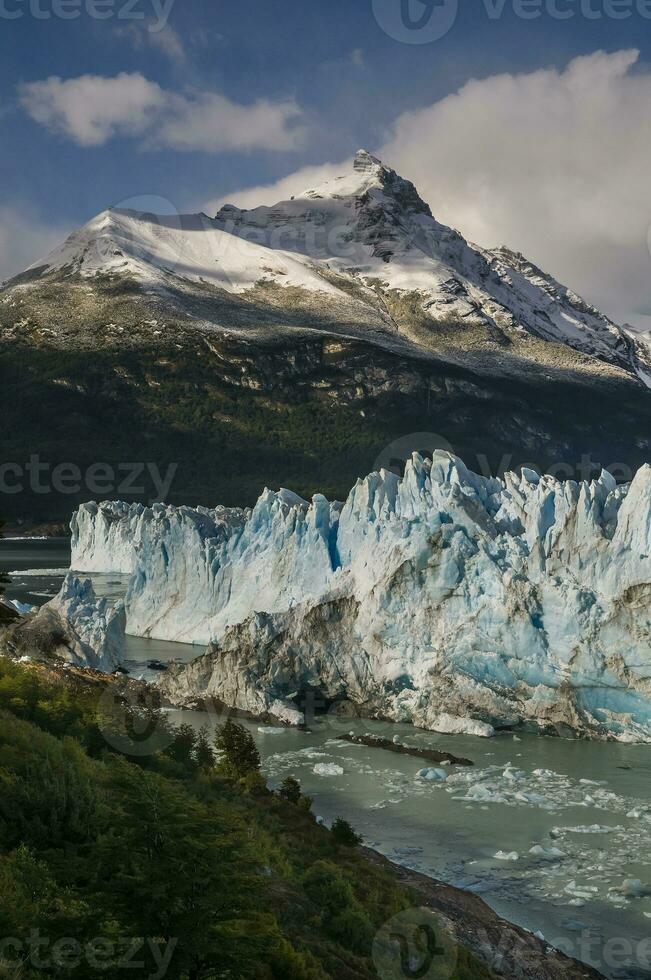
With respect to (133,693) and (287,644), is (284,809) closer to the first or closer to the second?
(133,693)

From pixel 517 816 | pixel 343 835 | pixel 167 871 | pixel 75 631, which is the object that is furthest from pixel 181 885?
pixel 75 631

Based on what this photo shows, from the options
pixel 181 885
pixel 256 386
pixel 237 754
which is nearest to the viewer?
pixel 181 885

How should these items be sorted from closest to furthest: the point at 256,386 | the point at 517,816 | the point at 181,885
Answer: the point at 181,885
the point at 517,816
the point at 256,386

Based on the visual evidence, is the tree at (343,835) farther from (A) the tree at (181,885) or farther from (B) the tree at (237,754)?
(A) the tree at (181,885)

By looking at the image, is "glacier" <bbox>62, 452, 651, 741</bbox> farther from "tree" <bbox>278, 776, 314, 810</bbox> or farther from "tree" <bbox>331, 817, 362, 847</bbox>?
"tree" <bbox>331, 817, 362, 847</bbox>

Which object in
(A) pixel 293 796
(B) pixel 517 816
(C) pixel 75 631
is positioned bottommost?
(B) pixel 517 816

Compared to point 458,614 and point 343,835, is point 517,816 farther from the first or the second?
point 458,614
